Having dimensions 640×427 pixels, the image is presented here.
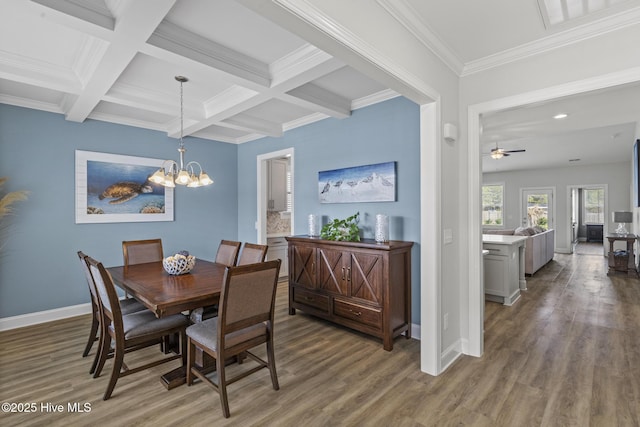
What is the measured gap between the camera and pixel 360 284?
3219 mm

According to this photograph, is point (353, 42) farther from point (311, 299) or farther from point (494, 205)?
point (494, 205)

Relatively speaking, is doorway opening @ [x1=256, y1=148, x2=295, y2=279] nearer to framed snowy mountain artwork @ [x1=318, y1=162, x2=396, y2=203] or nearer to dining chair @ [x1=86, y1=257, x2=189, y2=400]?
framed snowy mountain artwork @ [x1=318, y1=162, x2=396, y2=203]

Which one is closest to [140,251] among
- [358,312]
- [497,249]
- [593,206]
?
[358,312]

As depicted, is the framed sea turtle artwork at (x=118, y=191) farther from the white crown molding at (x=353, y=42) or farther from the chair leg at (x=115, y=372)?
the white crown molding at (x=353, y=42)

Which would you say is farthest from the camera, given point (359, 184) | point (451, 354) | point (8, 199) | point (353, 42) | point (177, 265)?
point (359, 184)

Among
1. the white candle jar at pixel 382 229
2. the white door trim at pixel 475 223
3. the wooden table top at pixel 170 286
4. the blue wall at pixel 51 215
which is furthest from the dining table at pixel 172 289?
the white door trim at pixel 475 223

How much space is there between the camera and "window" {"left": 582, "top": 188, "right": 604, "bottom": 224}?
11.9 meters

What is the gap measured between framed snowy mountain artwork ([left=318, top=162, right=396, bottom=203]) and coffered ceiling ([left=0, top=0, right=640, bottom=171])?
0.73m

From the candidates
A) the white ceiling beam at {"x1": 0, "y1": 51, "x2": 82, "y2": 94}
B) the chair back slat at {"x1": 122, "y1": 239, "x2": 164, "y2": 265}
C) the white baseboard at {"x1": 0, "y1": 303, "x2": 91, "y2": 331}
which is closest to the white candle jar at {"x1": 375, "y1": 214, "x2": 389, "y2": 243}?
the chair back slat at {"x1": 122, "y1": 239, "x2": 164, "y2": 265}

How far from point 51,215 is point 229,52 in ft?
10.1

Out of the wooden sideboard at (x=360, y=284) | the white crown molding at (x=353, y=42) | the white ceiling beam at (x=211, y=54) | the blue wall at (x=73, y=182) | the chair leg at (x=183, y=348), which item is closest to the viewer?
the white crown molding at (x=353, y=42)

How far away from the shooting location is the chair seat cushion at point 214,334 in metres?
2.14

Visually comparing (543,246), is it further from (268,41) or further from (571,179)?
(268,41)

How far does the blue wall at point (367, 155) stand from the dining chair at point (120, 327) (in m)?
2.21
